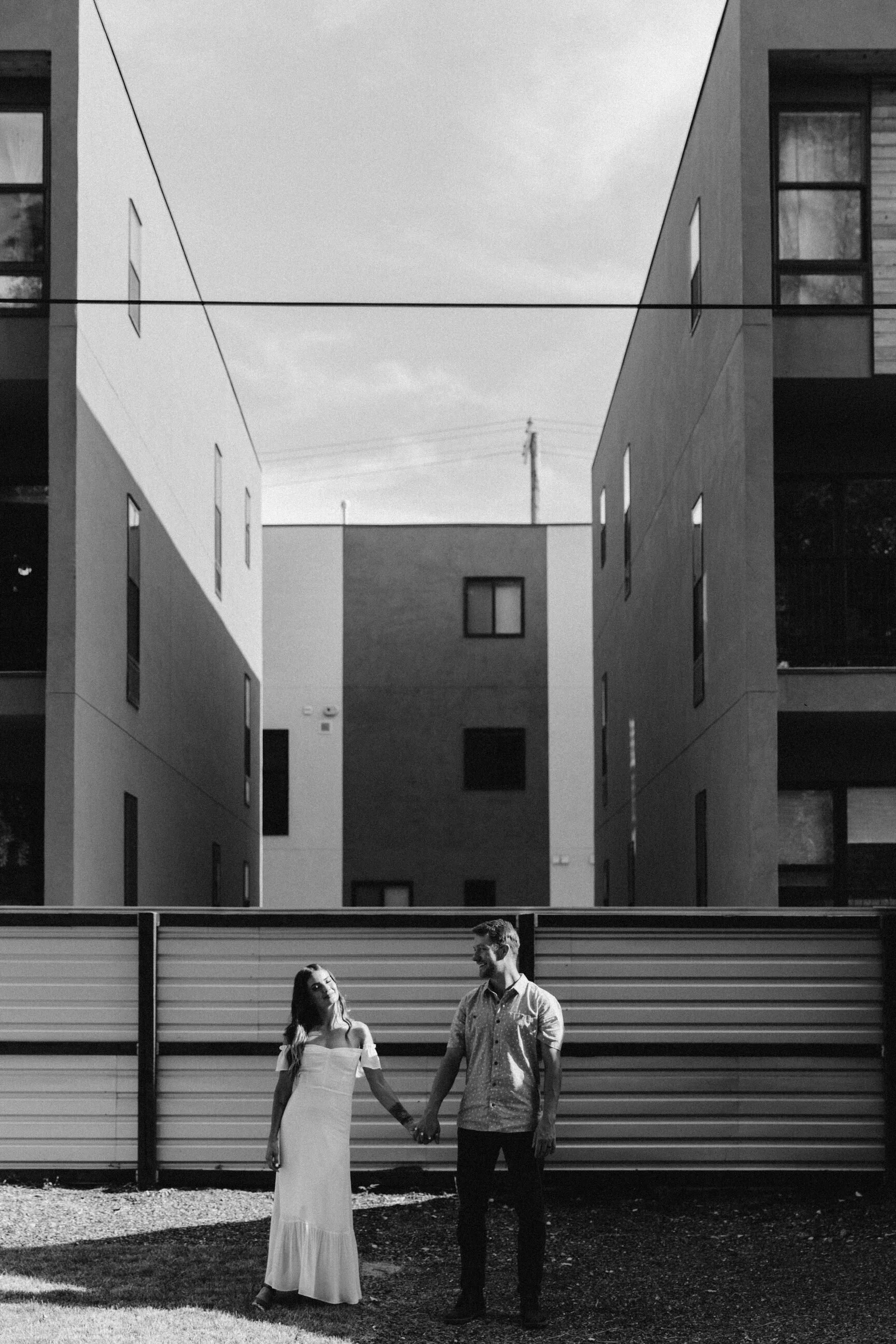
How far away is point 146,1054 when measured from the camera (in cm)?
968

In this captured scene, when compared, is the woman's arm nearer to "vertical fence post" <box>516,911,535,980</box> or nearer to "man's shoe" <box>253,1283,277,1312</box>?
"man's shoe" <box>253,1283,277,1312</box>

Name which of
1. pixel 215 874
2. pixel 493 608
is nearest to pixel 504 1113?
pixel 215 874

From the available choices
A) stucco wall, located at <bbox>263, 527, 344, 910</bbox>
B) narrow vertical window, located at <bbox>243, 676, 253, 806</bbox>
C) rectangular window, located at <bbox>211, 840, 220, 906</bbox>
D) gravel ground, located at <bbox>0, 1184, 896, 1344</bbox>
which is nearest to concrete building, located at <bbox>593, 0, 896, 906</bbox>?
gravel ground, located at <bbox>0, 1184, 896, 1344</bbox>

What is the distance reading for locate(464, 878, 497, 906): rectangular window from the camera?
31094 mm

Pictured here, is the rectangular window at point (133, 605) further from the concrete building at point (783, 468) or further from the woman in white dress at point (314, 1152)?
the woman in white dress at point (314, 1152)

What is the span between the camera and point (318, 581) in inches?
1271

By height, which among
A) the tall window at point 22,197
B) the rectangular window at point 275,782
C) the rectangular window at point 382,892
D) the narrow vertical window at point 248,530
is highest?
the tall window at point 22,197

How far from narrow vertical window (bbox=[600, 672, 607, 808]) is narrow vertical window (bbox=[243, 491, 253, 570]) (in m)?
6.17

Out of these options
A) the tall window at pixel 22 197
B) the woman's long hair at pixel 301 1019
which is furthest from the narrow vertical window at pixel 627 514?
the woman's long hair at pixel 301 1019

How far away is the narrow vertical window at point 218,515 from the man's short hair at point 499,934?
53.5 feet

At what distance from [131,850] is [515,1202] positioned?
9.63 m

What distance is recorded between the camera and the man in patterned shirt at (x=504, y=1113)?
23.4 ft

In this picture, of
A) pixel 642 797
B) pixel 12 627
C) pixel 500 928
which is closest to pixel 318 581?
pixel 642 797

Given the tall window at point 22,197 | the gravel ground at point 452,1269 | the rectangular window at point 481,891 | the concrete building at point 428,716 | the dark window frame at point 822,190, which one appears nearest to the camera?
the gravel ground at point 452,1269
